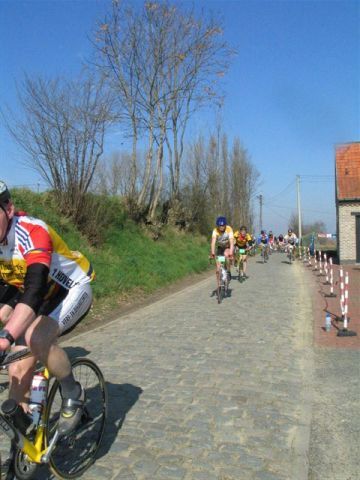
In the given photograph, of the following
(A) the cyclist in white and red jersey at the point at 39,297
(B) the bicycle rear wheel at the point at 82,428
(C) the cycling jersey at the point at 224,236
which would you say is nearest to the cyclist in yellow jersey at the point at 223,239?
(C) the cycling jersey at the point at 224,236

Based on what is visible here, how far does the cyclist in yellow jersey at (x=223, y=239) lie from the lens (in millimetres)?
12414

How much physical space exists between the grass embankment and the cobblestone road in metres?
2.78

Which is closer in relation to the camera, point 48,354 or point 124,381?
point 48,354

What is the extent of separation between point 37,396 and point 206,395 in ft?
8.15

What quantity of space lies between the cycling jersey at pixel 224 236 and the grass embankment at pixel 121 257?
9.02ft

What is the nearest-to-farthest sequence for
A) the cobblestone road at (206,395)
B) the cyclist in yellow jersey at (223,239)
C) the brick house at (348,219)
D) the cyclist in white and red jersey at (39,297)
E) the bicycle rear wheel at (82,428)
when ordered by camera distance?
the cyclist in white and red jersey at (39,297), the bicycle rear wheel at (82,428), the cobblestone road at (206,395), the cyclist in yellow jersey at (223,239), the brick house at (348,219)

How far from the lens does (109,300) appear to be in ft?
38.4

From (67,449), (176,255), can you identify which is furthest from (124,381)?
(176,255)

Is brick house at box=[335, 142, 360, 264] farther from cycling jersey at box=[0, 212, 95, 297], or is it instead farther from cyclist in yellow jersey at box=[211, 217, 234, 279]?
cycling jersey at box=[0, 212, 95, 297]

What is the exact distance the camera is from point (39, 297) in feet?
9.04

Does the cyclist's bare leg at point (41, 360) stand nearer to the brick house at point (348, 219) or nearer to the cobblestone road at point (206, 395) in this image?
the cobblestone road at point (206, 395)

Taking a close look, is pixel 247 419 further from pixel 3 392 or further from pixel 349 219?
pixel 349 219

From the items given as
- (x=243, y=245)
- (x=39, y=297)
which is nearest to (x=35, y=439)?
(x=39, y=297)

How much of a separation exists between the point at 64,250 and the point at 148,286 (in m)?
11.3
